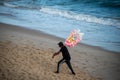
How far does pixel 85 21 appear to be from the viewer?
21047mm

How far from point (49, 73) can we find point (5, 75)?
71.6 inches

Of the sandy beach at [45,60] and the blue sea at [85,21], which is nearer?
the sandy beach at [45,60]

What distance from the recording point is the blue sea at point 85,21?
1495 cm

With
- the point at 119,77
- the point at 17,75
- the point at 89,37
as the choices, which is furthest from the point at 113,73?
the point at 89,37

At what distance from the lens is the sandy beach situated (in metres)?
8.91

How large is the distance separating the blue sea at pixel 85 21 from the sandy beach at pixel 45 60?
146 cm

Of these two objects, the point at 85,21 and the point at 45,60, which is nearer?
the point at 45,60

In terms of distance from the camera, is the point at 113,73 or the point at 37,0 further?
the point at 37,0

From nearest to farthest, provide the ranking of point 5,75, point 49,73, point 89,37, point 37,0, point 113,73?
1. point 5,75
2. point 49,73
3. point 113,73
4. point 89,37
5. point 37,0

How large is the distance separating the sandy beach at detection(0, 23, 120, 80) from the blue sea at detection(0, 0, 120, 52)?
146 centimetres

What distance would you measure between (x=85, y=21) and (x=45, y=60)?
11.3 metres

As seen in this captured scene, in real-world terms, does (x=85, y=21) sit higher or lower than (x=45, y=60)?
Answer: lower

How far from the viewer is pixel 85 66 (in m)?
10.4

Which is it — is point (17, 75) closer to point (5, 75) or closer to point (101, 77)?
point (5, 75)
